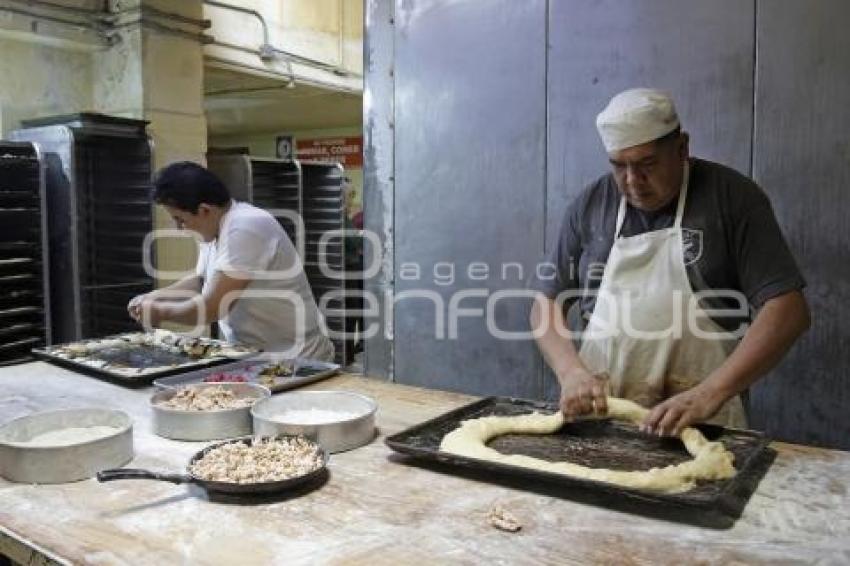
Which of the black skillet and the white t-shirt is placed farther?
the white t-shirt

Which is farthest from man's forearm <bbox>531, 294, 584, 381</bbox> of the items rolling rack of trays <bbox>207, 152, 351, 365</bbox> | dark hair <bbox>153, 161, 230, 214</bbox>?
rolling rack of trays <bbox>207, 152, 351, 365</bbox>

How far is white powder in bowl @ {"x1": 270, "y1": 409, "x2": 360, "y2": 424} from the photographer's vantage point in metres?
1.79

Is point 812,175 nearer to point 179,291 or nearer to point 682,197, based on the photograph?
point 682,197

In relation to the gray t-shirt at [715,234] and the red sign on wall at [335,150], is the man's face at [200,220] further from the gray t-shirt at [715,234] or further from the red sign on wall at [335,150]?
the red sign on wall at [335,150]

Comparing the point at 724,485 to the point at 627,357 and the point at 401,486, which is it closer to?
the point at 401,486

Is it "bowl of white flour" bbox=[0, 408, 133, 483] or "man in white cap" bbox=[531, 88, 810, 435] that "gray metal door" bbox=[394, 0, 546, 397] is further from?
"bowl of white flour" bbox=[0, 408, 133, 483]

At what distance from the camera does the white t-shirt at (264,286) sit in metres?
2.92

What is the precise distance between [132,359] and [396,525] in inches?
66.7

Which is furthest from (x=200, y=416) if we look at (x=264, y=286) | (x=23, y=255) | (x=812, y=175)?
(x=23, y=255)

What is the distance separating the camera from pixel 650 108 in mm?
1968

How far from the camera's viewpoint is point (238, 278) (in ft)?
9.45

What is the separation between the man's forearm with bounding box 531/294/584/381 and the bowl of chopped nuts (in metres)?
0.87

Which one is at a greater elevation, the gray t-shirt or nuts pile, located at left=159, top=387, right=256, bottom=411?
the gray t-shirt

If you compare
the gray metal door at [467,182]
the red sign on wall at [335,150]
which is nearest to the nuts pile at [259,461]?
the gray metal door at [467,182]
